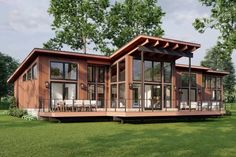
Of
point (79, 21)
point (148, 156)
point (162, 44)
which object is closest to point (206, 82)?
point (162, 44)

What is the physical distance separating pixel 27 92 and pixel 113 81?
7.50 metres

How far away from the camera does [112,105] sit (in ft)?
88.0

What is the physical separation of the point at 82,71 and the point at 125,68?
3.50 meters

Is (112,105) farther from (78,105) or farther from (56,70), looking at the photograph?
(56,70)

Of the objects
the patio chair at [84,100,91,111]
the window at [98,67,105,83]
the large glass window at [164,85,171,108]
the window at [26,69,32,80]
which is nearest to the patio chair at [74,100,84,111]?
the patio chair at [84,100,91,111]

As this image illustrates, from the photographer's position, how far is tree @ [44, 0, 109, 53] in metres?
44.4

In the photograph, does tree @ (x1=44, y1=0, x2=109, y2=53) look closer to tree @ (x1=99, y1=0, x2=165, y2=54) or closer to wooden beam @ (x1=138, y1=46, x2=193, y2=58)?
tree @ (x1=99, y1=0, x2=165, y2=54)

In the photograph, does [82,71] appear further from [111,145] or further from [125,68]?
[111,145]

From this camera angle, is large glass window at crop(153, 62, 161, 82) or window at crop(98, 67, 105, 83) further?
window at crop(98, 67, 105, 83)

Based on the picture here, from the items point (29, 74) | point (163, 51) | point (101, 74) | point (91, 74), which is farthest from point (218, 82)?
point (29, 74)

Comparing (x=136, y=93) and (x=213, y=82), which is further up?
(x=213, y=82)

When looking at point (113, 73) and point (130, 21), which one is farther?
point (130, 21)

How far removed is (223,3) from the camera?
2284cm

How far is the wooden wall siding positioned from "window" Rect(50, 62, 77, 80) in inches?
53.9
